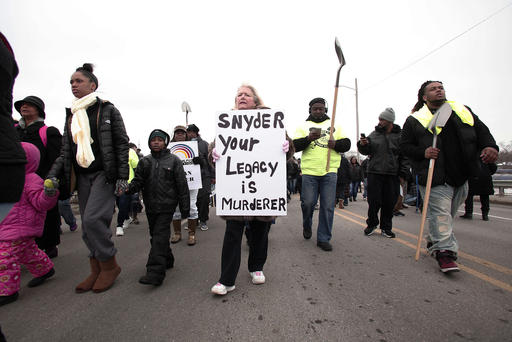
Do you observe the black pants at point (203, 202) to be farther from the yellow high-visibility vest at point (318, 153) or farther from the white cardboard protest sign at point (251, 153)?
the white cardboard protest sign at point (251, 153)

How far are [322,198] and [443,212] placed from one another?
145 cm

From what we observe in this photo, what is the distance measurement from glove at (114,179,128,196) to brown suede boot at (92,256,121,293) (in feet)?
2.30

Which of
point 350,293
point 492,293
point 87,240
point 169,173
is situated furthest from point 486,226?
point 87,240

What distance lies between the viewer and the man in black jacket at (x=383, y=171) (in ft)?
14.4

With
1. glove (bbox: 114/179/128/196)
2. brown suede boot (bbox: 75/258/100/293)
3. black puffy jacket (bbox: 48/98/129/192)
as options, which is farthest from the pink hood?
brown suede boot (bbox: 75/258/100/293)

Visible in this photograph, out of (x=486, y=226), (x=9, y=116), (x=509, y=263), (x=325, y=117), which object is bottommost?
(x=486, y=226)

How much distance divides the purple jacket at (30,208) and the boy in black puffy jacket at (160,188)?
85cm

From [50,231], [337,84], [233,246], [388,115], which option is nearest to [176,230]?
[50,231]

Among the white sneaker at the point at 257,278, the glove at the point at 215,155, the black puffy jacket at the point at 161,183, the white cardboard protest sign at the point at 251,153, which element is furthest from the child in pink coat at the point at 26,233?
the white sneaker at the point at 257,278

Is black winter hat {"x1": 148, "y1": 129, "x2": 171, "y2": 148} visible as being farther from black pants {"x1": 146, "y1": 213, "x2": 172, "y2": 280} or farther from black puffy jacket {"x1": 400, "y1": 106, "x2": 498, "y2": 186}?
black puffy jacket {"x1": 400, "y1": 106, "x2": 498, "y2": 186}

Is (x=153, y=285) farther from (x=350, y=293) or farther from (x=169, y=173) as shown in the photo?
(x=350, y=293)

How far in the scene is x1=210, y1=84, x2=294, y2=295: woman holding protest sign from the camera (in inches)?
87.9

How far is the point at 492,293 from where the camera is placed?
82.6 inches

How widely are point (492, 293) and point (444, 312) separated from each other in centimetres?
68
